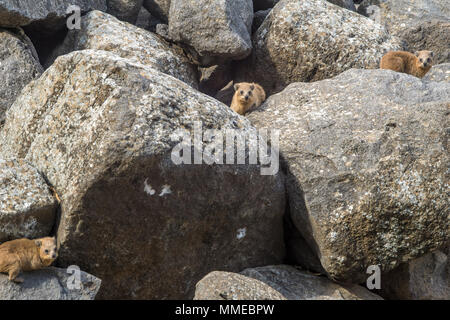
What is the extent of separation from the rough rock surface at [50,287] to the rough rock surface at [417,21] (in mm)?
7687

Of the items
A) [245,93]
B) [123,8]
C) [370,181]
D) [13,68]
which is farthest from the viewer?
[123,8]

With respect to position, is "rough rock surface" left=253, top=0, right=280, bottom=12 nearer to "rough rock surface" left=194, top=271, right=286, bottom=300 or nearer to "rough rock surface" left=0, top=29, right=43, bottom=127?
"rough rock surface" left=0, top=29, right=43, bottom=127

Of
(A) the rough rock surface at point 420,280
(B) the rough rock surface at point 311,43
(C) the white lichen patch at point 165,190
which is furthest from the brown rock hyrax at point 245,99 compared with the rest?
(A) the rough rock surface at point 420,280

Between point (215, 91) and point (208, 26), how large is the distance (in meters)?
1.76

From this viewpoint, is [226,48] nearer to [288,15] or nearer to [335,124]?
[288,15]

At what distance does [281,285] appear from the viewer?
23.4 feet

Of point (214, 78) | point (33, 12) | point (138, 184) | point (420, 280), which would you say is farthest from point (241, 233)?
point (33, 12)

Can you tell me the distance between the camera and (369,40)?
998 centimetres

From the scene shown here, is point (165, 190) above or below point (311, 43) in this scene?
above

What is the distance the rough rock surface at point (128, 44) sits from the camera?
9.09 metres

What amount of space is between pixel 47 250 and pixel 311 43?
5.81 meters

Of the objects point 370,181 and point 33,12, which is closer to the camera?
point 370,181

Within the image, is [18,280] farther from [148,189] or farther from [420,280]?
[420,280]
